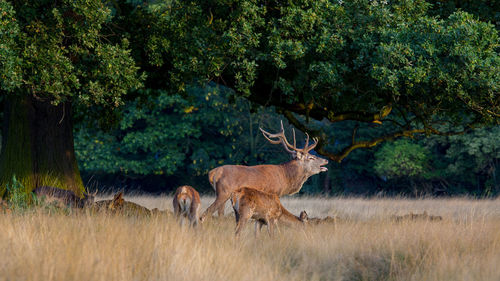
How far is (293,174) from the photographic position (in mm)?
14008

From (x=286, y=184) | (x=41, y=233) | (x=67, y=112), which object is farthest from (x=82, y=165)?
(x=41, y=233)

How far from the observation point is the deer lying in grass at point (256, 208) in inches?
404

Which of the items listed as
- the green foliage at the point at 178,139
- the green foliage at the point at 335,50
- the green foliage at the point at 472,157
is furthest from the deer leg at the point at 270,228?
the green foliage at the point at 472,157

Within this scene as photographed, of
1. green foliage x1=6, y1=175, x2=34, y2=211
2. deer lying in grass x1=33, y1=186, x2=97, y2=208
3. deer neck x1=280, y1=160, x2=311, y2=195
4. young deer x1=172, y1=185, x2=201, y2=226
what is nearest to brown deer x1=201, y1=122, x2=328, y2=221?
deer neck x1=280, y1=160, x2=311, y2=195

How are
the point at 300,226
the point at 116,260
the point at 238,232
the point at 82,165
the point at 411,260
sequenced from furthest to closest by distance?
the point at 82,165, the point at 300,226, the point at 238,232, the point at 411,260, the point at 116,260

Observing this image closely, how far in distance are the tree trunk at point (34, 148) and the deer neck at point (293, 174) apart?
16.0 ft

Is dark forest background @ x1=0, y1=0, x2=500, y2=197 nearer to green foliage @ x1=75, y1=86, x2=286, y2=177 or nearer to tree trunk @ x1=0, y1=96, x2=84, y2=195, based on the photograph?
tree trunk @ x1=0, y1=96, x2=84, y2=195

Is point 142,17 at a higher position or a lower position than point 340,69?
higher

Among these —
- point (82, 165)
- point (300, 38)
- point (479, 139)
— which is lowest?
point (82, 165)

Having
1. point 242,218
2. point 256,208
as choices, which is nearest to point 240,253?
point 242,218

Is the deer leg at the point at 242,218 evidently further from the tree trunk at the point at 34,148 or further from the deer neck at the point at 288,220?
the tree trunk at the point at 34,148

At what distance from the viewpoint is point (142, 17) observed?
13.4 m

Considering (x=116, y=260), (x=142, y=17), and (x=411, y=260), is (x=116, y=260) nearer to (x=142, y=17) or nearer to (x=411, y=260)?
(x=411, y=260)

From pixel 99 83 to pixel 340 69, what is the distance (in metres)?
4.93
